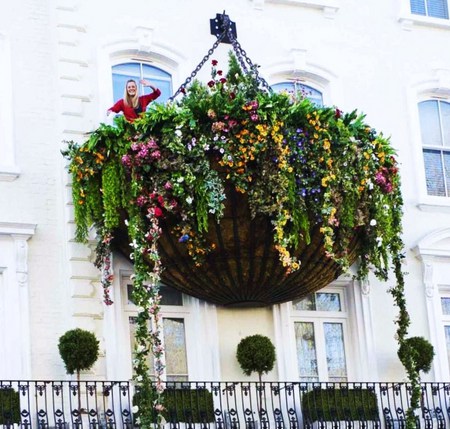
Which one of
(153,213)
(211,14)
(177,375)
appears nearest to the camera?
(153,213)

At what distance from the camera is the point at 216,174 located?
1888cm

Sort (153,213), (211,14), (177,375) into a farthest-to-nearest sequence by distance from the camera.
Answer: (211,14) → (177,375) → (153,213)

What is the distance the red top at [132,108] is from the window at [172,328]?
6.93ft

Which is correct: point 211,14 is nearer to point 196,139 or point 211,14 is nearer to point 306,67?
point 306,67

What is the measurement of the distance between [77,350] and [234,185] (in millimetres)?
2678

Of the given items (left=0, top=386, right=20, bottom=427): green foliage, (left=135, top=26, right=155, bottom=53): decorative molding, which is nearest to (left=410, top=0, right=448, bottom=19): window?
(left=135, top=26, right=155, bottom=53): decorative molding

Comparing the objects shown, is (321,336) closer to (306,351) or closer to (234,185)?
(306,351)

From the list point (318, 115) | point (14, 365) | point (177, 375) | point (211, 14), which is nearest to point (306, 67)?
point (211, 14)

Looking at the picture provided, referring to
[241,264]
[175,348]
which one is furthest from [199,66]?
[175,348]

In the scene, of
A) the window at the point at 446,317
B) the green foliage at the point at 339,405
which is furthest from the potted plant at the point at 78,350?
the window at the point at 446,317

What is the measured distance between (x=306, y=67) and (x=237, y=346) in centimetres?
418

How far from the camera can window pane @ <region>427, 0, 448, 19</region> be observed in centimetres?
2370

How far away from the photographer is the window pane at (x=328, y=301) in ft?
70.6

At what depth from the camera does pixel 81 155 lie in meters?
19.5
